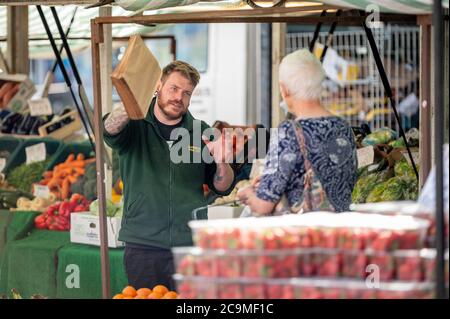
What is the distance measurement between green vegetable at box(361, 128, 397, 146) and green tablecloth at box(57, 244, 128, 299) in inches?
70.6

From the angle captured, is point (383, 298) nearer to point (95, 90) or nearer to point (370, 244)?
point (370, 244)

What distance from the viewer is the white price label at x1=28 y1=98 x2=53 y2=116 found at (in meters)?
8.01

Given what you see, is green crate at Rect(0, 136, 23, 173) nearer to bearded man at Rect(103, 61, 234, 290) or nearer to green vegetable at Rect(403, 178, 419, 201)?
bearded man at Rect(103, 61, 234, 290)

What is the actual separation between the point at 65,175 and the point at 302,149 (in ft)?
12.8

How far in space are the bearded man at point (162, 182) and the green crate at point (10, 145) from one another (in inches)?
117

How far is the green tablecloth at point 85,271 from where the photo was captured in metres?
5.54

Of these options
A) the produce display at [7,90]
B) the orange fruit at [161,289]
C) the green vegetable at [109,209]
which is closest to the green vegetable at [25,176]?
the green vegetable at [109,209]

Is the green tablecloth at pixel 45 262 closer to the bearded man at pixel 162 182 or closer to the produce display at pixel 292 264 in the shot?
the bearded man at pixel 162 182

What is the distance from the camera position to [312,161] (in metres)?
3.96

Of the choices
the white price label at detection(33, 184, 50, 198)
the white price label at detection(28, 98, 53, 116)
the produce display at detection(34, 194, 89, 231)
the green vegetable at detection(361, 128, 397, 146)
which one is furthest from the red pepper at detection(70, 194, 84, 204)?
the green vegetable at detection(361, 128, 397, 146)

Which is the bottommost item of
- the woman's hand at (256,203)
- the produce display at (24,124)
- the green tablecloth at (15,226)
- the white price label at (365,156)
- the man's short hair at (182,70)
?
the green tablecloth at (15,226)

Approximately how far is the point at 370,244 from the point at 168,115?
5.96 feet

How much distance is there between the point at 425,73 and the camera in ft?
15.0
